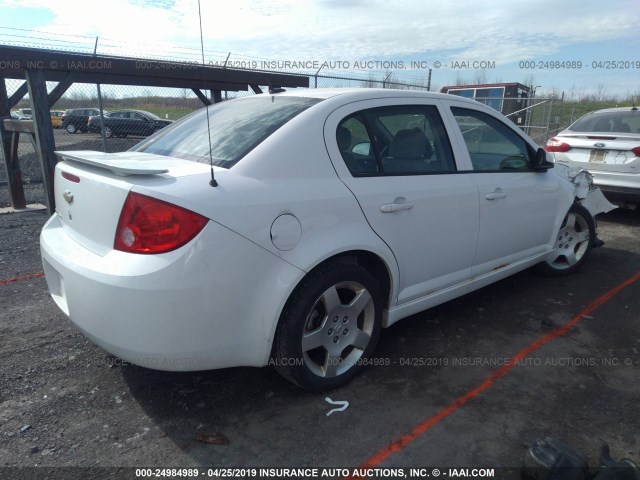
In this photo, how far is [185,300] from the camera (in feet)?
6.79

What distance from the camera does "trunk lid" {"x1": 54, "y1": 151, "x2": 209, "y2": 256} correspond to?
221cm

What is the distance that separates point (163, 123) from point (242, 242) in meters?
18.6

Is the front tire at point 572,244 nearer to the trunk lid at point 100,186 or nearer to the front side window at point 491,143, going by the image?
the front side window at point 491,143

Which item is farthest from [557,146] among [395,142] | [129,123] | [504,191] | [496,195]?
[129,123]

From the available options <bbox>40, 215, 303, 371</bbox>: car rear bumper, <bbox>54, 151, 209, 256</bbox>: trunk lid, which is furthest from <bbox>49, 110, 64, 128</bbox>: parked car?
<bbox>40, 215, 303, 371</bbox>: car rear bumper

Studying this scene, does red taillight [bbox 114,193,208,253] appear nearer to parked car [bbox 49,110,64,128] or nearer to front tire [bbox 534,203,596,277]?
front tire [bbox 534,203,596,277]

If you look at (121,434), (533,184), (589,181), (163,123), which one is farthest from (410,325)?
(163,123)

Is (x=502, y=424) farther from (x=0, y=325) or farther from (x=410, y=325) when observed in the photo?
(x=0, y=325)

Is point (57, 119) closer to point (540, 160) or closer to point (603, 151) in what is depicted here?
point (603, 151)

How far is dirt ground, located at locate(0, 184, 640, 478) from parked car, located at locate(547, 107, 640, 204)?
3.49 m

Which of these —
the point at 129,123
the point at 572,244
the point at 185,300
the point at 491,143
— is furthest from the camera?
the point at 129,123

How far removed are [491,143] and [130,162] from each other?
2.77 meters

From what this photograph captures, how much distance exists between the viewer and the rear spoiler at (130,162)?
7.22 feet

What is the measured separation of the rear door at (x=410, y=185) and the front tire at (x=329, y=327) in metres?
0.30
